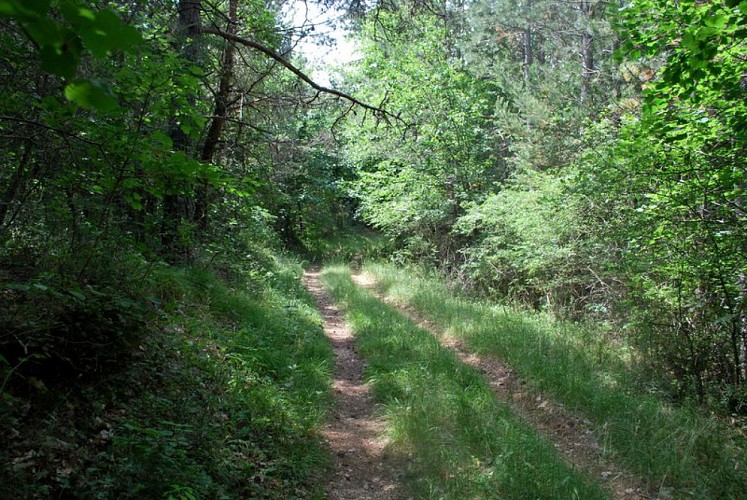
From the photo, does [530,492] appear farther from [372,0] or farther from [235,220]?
[235,220]

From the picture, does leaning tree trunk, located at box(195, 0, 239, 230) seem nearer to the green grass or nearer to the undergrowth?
the undergrowth

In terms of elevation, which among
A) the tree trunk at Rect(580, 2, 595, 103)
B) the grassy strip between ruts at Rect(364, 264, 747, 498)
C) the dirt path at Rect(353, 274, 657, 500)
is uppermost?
the tree trunk at Rect(580, 2, 595, 103)

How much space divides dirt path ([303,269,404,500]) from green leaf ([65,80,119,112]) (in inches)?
157

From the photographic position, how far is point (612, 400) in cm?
564

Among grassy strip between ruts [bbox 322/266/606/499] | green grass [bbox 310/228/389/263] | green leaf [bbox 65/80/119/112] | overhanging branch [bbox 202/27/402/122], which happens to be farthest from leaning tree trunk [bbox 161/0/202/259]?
green grass [bbox 310/228/389/263]

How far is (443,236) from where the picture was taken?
1566cm

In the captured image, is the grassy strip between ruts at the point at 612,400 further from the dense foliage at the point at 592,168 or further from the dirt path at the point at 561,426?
the dense foliage at the point at 592,168

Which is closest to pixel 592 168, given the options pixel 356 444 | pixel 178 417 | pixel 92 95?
pixel 356 444

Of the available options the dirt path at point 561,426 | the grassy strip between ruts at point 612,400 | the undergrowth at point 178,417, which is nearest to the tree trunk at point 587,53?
the grassy strip between ruts at point 612,400

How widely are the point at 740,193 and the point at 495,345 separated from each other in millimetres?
4081

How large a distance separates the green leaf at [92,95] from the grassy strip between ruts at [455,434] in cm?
399

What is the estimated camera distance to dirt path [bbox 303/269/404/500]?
4.43 meters

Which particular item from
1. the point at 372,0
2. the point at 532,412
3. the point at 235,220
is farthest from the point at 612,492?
the point at 235,220

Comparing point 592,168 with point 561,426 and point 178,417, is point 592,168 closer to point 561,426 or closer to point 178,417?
point 561,426
